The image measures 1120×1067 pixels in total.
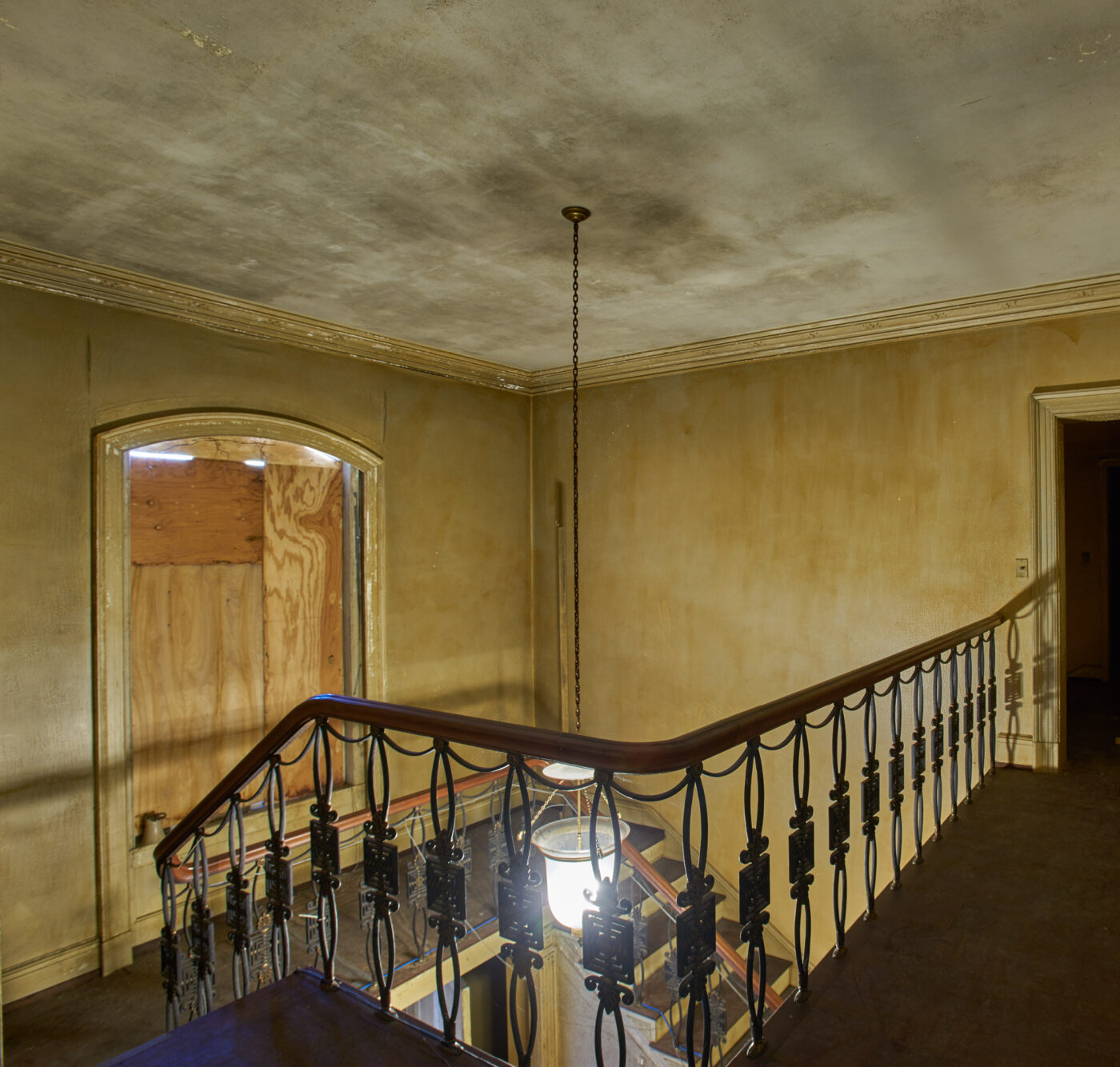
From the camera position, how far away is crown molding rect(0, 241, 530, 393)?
3357mm

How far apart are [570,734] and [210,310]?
3.52 m

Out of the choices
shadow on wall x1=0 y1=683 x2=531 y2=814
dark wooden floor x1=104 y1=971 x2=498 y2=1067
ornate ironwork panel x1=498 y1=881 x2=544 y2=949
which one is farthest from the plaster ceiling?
dark wooden floor x1=104 y1=971 x2=498 y2=1067

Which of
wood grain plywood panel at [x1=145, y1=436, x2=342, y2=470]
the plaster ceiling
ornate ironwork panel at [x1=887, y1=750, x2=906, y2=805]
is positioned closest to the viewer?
the plaster ceiling

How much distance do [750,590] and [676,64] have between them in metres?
3.45

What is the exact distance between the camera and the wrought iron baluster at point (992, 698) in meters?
3.69

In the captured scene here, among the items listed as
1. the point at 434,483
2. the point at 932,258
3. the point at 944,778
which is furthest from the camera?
the point at 434,483

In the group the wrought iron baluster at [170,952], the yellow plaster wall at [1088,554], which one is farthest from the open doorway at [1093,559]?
the wrought iron baluster at [170,952]

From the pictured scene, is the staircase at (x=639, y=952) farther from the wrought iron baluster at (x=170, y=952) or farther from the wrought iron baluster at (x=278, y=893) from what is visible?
the wrought iron baluster at (x=278, y=893)

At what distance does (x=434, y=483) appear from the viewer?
5.24 metres

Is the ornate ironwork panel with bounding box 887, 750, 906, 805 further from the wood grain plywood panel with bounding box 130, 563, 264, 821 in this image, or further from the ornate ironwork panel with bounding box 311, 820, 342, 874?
the wood grain plywood panel with bounding box 130, 563, 264, 821

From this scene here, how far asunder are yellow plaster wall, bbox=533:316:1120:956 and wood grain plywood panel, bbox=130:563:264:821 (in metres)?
2.31

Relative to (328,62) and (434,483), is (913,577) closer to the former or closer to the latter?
(434,483)

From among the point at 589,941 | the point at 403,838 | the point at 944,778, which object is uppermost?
the point at 589,941

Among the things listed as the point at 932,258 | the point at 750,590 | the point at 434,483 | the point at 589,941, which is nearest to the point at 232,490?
the point at 434,483
